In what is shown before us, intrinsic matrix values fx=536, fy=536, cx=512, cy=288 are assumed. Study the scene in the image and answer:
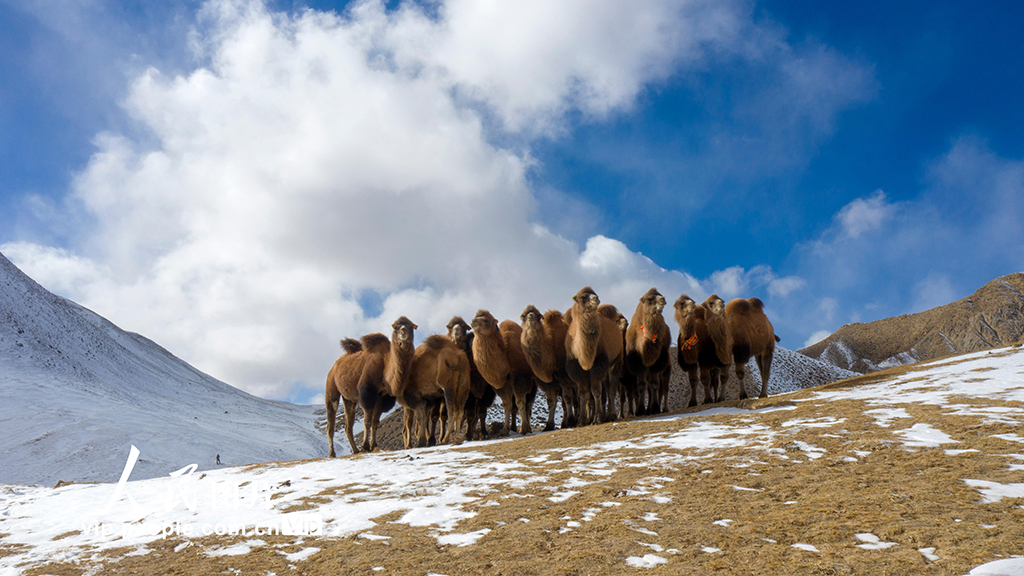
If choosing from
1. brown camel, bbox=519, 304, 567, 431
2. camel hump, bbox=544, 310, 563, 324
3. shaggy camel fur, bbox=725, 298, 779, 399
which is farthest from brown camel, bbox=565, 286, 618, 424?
shaggy camel fur, bbox=725, 298, 779, 399

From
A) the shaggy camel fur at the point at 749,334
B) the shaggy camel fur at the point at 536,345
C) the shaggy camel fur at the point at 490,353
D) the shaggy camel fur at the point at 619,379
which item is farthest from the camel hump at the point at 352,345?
the shaggy camel fur at the point at 749,334

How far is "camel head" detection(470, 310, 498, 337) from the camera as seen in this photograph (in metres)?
13.7

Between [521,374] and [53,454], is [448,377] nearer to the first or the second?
[521,374]

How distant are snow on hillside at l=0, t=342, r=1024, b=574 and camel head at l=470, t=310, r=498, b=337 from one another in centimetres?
331

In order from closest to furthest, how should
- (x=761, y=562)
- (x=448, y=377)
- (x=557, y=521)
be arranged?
(x=761, y=562) < (x=557, y=521) < (x=448, y=377)

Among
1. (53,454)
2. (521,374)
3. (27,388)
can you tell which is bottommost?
(53,454)

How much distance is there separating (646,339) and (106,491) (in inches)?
488

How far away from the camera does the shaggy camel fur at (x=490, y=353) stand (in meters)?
13.7

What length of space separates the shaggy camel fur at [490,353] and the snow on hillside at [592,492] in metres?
→ 2.68

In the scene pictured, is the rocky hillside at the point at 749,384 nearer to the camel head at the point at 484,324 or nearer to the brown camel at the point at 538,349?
the brown camel at the point at 538,349

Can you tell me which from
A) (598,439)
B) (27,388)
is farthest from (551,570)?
(27,388)

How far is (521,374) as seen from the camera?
14656mm

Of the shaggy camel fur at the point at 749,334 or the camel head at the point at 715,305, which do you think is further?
the shaggy camel fur at the point at 749,334

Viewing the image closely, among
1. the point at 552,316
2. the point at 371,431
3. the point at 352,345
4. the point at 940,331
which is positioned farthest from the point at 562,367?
the point at 940,331
